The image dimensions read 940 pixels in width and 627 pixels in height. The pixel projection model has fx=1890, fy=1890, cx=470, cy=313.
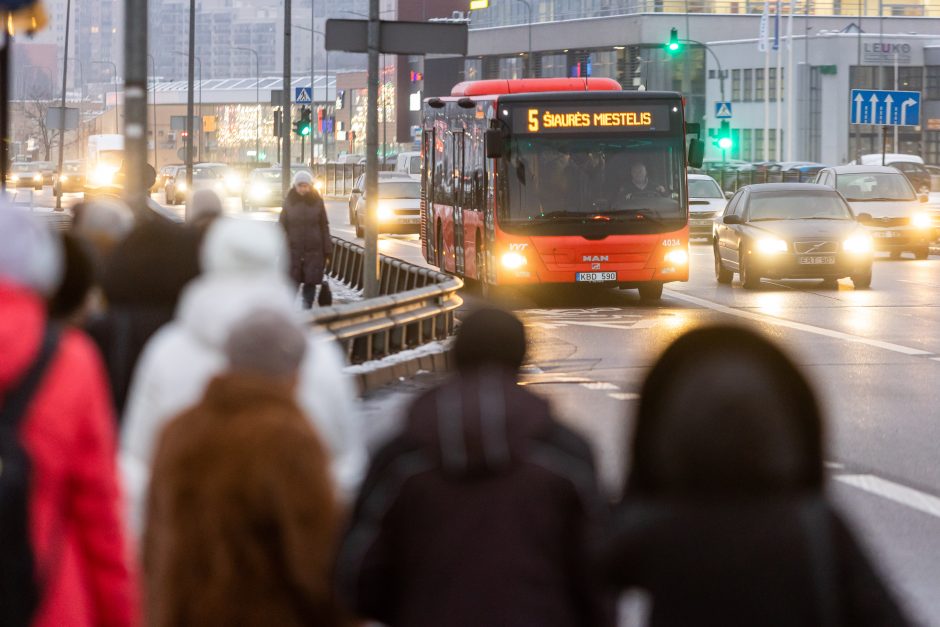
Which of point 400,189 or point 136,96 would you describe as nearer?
point 136,96

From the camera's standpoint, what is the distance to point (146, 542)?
4.00 meters

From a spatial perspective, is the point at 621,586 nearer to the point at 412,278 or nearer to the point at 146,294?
the point at 146,294

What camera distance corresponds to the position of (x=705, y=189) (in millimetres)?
43750

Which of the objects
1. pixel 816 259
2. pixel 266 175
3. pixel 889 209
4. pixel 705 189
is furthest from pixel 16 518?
pixel 266 175

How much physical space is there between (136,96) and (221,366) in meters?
6.87

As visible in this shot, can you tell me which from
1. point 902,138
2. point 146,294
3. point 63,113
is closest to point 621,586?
point 146,294

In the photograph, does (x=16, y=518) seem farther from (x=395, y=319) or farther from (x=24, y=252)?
(x=395, y=319)

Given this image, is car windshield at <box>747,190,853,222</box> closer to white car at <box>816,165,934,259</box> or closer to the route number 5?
the route number 5

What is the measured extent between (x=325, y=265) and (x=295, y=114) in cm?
11163

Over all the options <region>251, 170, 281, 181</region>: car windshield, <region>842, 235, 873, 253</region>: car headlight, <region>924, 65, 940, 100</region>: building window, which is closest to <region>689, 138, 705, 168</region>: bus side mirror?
<region>842, 235, 873, 253</region>: car headlight

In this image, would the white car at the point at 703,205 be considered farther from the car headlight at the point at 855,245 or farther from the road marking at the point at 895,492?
the road marking at the point at 895,492

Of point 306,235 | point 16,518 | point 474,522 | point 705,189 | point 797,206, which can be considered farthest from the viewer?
point 705,189

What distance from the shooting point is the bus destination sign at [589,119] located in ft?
80.9

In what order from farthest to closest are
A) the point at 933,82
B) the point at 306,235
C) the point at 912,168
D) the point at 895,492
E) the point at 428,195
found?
the point at 933,82 < the point at 912,168 < the point at 428,195 < the point at 306,235 < the point at 895,492
